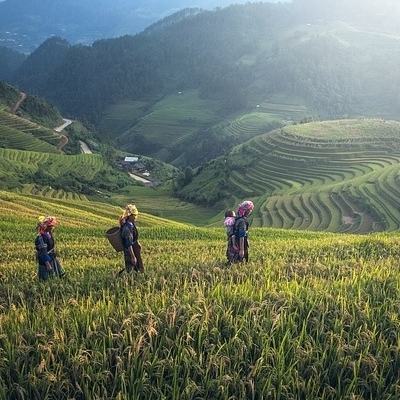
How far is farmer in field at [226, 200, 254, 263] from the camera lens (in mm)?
10648

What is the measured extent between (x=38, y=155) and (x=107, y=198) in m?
29.4

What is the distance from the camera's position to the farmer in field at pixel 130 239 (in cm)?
997

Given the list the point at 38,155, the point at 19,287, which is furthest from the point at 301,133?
the point at 19,287

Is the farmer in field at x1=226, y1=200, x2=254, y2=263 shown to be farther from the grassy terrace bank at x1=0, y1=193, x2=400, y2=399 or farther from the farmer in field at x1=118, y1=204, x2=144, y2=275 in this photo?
the grassy terrace bank at x1=0, y1=193, x2=400, y2=399

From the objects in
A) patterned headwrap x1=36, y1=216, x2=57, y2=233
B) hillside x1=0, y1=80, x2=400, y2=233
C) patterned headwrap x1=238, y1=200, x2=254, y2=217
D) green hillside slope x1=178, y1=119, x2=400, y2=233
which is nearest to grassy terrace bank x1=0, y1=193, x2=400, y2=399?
patterned headwrap x1=36, y1=216, x2=57, y2=233

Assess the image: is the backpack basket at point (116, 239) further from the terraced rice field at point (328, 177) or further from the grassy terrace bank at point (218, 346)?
the terraced rice field at point (328, 177)

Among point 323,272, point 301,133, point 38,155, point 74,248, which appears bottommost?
point 74,248

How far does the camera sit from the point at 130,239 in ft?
32.8

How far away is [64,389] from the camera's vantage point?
4.54 metres

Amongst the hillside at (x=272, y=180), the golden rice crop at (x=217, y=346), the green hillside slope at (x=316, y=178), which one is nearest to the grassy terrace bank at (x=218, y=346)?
the golden rice crop at (x=217, y=346)

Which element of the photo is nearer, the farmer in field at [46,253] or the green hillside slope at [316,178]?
the farmer in field at [46,253]

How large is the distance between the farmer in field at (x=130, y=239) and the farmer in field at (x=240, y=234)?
2.36 m

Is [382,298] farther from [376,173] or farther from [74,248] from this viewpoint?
[376,173]

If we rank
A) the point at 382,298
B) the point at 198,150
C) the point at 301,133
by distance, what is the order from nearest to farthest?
the point at 382,298 < the point at 301,133 < the point at 198,150
